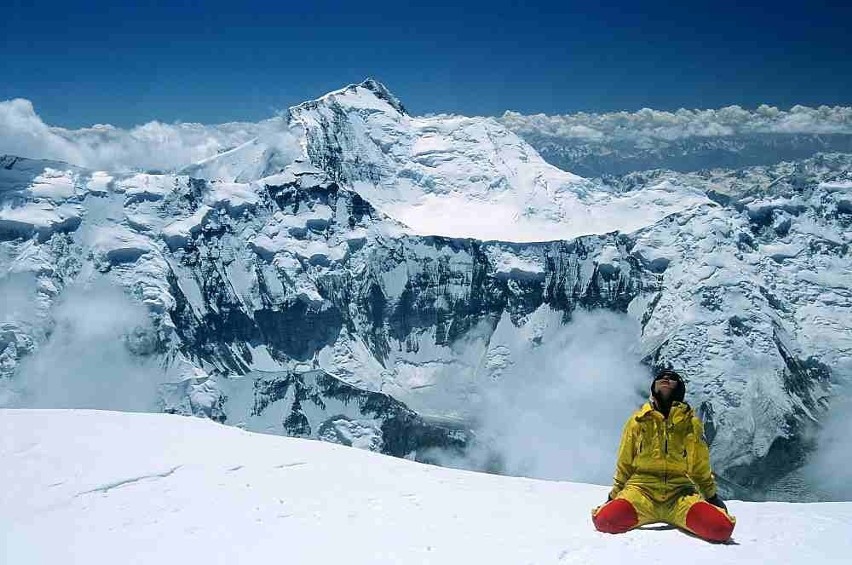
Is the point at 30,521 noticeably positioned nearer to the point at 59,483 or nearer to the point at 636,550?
the point at 59,483

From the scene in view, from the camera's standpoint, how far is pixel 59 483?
15.8 m

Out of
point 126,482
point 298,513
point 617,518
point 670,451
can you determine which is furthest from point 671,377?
point 126,482

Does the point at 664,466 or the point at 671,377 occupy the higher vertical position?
the point at 671,377

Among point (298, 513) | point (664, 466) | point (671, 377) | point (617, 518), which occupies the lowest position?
point (298, 513)

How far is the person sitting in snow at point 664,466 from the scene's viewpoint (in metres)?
12.9

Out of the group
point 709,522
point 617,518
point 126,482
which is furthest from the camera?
point 126,482

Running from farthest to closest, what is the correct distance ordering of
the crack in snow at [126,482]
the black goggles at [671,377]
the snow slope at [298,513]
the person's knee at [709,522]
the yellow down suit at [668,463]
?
the crack in snow at [126,482] → the yellow down suit at [668,463] → the black goggles at [671,377] → the person's knee at [709,522] → the snow slope at [298,513]

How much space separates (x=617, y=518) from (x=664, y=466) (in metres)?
1.38

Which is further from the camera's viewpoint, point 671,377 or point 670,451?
point 670,451

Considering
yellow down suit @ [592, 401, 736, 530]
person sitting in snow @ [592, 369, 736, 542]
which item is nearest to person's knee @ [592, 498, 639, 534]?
person sitting in snow @ [592, 369, 736, 542]

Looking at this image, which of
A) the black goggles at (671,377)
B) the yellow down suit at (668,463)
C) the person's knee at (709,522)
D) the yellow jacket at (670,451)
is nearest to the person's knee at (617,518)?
the yellow down suit at (668,463)

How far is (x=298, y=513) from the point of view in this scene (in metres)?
14.1

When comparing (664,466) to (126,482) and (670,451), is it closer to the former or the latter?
(670,451)

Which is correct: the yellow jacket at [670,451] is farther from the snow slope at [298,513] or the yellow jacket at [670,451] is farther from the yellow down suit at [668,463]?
the snow slope at [298,513]
